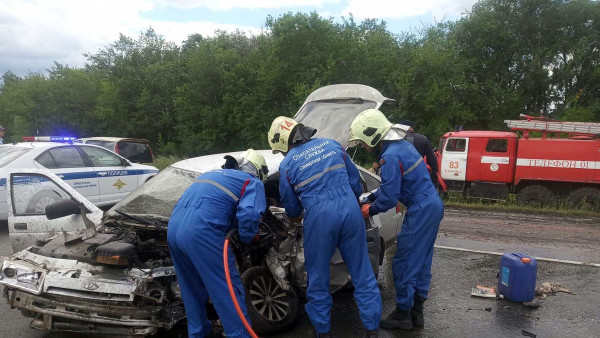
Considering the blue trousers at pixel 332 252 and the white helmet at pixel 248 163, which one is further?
the white helmet at pixel 248 163

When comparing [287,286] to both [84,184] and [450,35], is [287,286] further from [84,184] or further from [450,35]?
[450,35]

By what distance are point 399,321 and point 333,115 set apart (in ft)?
9.45

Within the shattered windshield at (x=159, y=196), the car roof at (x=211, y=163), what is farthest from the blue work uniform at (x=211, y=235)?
the car roof at (x=211, y=163)

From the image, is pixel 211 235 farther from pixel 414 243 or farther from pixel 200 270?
pixel 414 243

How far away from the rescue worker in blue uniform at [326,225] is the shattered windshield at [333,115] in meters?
1.85

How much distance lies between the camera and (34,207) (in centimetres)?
474

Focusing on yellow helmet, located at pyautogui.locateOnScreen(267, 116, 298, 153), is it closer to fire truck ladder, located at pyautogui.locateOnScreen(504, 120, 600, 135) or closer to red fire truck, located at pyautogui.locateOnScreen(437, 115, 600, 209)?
red fire truck, located at pyautogui.locateOnScreen(437, 115, 600, 209)

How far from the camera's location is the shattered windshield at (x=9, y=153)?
7304 mm

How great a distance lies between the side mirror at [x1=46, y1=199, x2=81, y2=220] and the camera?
436cm

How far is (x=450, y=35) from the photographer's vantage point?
25406 millimetres

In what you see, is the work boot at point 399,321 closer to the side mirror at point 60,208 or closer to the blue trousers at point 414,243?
the blue trousers at point 414,243

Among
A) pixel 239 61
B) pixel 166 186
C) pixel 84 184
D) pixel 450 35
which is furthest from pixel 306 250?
pixel 450 35

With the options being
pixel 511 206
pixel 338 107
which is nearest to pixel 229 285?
pixel 338 107

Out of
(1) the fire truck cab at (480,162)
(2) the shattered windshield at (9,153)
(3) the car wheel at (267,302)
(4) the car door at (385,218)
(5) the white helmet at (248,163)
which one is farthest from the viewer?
(1) the fire truck cab at (480,162)
